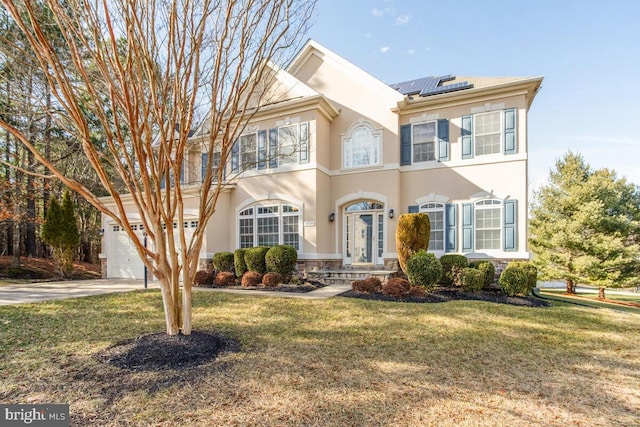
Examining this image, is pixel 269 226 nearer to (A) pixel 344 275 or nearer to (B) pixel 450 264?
(A) pixel 344 275

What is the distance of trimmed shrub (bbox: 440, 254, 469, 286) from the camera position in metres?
9.74

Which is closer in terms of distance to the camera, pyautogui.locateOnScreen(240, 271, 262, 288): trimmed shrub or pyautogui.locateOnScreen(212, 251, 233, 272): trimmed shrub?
pyautogui.locateOnScreen(240, 271, 262, 288): trimmed shrub

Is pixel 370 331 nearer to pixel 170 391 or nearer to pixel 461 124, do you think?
pixel 170 391

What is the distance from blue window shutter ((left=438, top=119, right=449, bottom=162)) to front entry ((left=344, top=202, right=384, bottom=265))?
277 centimetres

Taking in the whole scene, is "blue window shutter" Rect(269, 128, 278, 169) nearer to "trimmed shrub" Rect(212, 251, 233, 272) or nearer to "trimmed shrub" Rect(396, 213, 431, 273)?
"trimmed shrub" Rect(212, 251, 233, 272)

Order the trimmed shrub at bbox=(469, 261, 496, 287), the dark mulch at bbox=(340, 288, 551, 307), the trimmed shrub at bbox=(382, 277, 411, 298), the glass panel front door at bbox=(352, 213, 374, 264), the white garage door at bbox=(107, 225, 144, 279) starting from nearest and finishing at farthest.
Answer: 1. the dark mulch at bbox=(340, 288, 551, 307)
2. the trimmed shrub at bbox=(382, 277, 411, 298)
3. the trimmed shrub at bbox=(469, 261, 496, 287)
4. the glass panel front door at bbox=(352, 213, 374, 264)
5. the white garage door at bbox=(107, 225, 144, 279)

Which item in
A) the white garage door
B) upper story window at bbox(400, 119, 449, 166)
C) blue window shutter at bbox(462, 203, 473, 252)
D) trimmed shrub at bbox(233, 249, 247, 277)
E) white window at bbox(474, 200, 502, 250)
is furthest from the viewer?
the white garage door

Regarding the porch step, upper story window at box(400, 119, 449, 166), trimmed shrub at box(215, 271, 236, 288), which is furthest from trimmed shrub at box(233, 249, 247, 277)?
upper story window at box(400, 119, 449, 166)

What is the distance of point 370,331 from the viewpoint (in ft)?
17.6

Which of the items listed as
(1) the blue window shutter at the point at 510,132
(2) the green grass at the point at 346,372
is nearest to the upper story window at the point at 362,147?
(1) the blue window shutter at the point at 510,132

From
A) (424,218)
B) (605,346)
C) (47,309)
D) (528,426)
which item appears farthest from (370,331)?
(47,309)

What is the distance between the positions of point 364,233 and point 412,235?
2539mm

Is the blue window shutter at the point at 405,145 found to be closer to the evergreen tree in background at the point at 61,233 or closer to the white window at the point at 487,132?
the white window at the point at 487,132

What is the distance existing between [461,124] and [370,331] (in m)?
8.73
